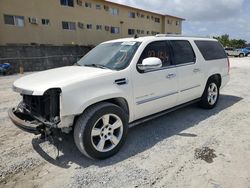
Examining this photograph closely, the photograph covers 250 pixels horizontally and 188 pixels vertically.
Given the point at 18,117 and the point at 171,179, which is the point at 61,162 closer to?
the point at 18,117

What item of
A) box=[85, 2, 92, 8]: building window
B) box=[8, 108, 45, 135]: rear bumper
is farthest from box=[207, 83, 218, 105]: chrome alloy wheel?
box=[85, 2, 92, 8]: building window

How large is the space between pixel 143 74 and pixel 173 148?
132 centimetres

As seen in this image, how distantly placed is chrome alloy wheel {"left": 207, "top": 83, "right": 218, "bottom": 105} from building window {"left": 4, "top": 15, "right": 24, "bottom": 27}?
65.4 ft

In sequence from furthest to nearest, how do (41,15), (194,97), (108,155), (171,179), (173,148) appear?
(41,15) < (194,97) < (173,148) < (108,155) < (171,179)

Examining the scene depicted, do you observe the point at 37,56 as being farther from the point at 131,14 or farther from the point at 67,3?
the point at 131,14

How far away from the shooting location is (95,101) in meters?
3.02

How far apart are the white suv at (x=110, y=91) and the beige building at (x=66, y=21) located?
1903 cm

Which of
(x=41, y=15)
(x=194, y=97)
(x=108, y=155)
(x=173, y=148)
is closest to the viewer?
(x=108, y=155)

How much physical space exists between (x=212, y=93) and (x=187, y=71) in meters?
1.46

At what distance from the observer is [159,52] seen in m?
4.05

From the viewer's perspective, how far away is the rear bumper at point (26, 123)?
9.49ft

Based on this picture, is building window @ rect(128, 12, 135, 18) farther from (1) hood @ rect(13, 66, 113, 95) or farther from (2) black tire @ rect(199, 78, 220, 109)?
(1) hood @ rect(13, 66, 113, 95)

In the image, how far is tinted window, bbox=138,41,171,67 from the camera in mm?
3806

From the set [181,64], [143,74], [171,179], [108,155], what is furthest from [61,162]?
[181,64]
